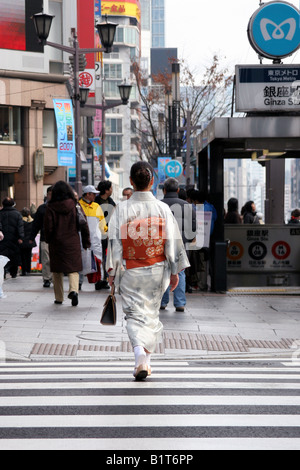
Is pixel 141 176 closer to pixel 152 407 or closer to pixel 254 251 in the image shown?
pixel 152 407

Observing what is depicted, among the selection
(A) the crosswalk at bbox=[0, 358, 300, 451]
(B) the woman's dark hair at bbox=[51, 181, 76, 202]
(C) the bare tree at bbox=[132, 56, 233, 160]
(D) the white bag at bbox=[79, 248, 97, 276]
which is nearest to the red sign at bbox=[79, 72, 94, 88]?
(C) the bare tree at bbox=[132, 56, 233, 160]

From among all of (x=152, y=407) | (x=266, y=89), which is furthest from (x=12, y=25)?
(x=152, y=407)

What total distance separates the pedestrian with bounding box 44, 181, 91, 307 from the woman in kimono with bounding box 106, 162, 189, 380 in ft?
18.3

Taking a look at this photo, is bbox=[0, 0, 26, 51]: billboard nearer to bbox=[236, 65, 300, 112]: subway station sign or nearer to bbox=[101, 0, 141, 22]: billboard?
bbox=[236, 65, 300, 112]: subway station sign

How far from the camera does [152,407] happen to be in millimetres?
5910

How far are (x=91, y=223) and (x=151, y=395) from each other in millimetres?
8507

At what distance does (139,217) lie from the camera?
737 cm

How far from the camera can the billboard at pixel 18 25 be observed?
127ft

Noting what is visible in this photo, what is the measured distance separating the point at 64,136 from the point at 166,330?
841 inches

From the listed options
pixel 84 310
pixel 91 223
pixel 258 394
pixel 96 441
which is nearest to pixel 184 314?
pixel 84 310

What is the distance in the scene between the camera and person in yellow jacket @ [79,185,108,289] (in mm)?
14595

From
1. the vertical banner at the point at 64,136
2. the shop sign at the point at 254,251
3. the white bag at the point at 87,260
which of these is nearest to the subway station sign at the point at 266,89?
the shop sign at the point at 254,251

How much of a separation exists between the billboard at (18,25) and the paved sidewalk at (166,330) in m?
26.3

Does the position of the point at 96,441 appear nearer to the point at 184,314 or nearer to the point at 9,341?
the point at 9,341
